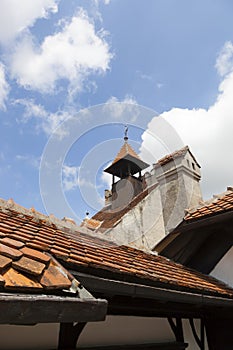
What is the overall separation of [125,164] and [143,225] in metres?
6.75

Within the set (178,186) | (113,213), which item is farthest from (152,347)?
(113,213)

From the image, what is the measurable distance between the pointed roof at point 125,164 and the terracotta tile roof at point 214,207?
460 inches

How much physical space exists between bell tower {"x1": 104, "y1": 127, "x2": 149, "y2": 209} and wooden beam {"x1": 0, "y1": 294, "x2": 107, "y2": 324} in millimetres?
14347

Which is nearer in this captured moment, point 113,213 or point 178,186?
point 178,186

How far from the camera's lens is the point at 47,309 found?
4.42 feet

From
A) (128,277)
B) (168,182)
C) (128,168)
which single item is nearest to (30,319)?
(128,277)

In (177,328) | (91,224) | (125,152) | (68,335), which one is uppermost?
(125,152)

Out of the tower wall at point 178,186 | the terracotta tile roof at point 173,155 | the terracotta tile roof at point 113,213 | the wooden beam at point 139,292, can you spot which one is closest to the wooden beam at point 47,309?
the wooden beam at point 139,292

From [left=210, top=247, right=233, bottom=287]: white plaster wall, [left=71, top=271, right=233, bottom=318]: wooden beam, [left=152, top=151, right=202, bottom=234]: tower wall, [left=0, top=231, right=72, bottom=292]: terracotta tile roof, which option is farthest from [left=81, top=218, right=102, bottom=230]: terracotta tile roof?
[left=0, top=231, right=72, bottom=292]: terracotta tile roof

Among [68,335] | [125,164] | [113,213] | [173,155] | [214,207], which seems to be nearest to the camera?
[68,335]

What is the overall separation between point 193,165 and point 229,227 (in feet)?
11.0

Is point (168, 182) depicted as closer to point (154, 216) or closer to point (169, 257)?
point (169, 257)

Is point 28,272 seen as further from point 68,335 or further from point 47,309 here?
point 68,335

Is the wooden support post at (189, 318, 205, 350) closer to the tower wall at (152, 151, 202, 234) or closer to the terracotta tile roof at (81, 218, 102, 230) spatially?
the tower wall at (152, 151, 202, 234)
